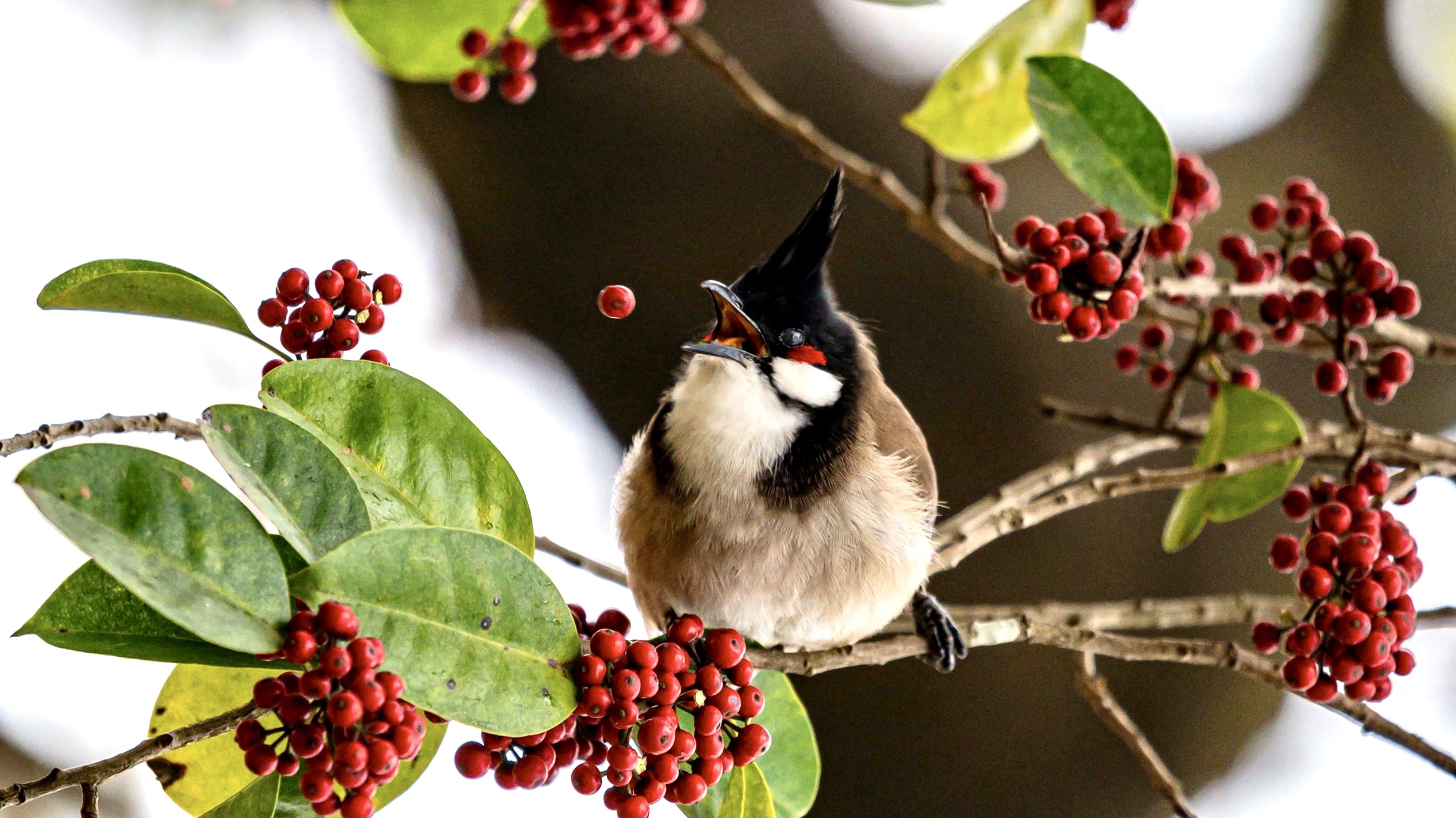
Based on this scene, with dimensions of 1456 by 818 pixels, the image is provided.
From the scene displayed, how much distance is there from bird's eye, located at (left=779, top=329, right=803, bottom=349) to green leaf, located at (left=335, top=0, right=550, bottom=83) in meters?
0.55

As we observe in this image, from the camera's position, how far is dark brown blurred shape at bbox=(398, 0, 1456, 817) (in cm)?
249

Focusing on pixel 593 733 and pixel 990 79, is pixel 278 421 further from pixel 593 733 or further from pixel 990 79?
pixel 990 79

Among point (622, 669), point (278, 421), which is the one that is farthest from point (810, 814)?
point (278, 421)

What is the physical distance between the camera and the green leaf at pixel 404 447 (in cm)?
96

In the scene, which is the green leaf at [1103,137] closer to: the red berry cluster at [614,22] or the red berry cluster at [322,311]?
the red berry cluster at [614,22]

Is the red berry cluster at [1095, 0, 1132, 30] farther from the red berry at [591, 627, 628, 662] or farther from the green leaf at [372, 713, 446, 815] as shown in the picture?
the green leaf at [372, 713, 446, 815]

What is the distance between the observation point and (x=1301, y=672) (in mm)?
→ 1240

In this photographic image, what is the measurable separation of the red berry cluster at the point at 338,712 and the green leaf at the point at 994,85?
0.98m

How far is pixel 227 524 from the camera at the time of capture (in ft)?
2.64

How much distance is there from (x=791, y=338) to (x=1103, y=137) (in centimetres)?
56

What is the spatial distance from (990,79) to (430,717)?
1.02m

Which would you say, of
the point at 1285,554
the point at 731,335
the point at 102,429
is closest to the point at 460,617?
the point at 102,429

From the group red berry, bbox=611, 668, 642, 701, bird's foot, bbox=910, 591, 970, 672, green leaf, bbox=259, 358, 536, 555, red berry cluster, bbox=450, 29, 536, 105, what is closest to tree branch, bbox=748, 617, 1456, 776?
bird's foot, bbox=910, 591, 970, 672

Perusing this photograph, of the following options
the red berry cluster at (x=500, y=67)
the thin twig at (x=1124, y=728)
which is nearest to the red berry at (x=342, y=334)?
the red berry cluster at (x=500, y=67)
